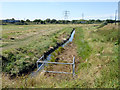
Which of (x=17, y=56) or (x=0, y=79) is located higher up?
(x=17, y=56)

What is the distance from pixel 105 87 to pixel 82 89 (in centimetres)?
120

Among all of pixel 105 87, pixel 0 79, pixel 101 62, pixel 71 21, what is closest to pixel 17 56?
pixel 0 79

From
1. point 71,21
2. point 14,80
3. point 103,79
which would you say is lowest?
point 14,80

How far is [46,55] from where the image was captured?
1449cm

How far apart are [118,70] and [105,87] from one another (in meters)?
2.20

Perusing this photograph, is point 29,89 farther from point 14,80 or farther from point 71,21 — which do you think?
point 71,21

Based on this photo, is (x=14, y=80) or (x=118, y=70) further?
(x=14, y=80)

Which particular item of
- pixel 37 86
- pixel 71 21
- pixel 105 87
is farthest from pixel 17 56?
pixel 71 21

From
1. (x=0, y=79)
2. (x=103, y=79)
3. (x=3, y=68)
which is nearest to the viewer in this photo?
(x=103, y=79)

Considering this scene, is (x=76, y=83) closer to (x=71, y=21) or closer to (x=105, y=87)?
(x=105, y=87)

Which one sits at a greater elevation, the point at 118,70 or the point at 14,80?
the point at 118,70

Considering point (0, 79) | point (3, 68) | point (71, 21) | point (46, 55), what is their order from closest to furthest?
point (0, 79)
point (3, 68)
point (46, 55)
point (71, 21)

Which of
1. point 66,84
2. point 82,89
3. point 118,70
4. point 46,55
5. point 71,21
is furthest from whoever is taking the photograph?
point 71,21

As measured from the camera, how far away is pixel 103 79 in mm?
6715
